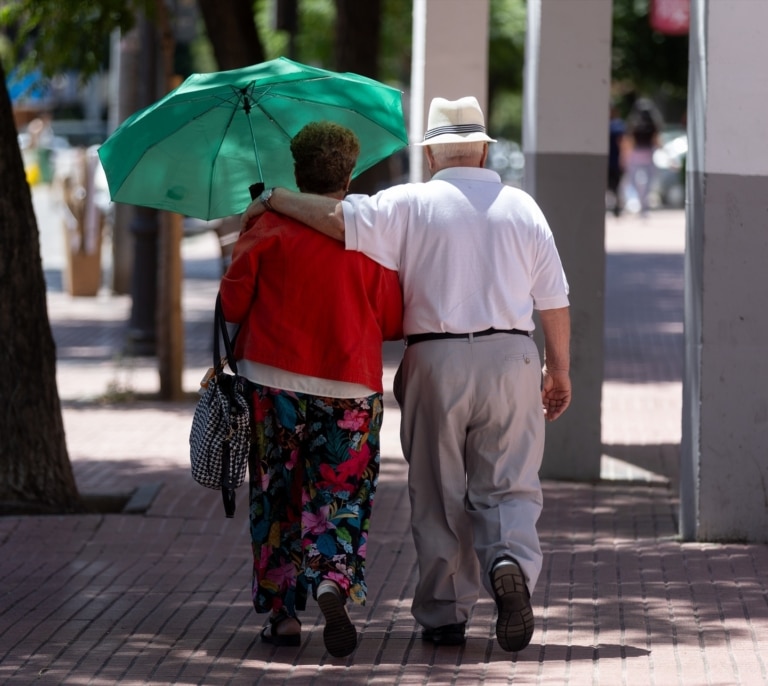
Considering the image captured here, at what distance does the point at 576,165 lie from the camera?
867 cm

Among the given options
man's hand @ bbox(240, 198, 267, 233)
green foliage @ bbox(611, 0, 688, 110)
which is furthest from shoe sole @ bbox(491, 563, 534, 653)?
green foliage @ bbox(611, 0, 688, 110)

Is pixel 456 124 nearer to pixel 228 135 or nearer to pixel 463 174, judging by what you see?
pixel 463 174

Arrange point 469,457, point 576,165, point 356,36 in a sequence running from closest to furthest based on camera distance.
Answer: point 469,457 → point 576,165 → point 356,36

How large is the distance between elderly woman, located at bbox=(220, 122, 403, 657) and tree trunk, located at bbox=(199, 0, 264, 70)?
7721mm

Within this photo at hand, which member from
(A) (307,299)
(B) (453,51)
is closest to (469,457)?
(A) (307,299)

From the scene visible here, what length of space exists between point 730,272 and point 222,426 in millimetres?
2755

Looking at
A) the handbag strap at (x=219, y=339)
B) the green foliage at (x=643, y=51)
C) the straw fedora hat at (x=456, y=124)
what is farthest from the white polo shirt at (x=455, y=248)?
the green foliage at (x=643, y=51)

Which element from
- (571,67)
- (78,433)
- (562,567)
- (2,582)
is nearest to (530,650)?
(562,567)

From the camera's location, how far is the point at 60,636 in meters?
5.72

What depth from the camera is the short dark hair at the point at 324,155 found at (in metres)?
5.08

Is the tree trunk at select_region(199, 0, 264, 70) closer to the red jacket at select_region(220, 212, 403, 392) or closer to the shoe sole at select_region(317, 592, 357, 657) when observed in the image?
the red jacket at select_region(220, 212, 403, 392)

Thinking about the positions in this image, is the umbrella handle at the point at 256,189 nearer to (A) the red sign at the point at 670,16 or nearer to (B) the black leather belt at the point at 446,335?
(B) the black leather belt at the point at 446,335

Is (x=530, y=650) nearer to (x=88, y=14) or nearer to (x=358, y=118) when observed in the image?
(x=358, y=118)

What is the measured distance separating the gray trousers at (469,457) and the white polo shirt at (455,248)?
9 centimetres
